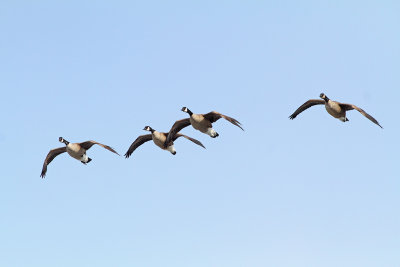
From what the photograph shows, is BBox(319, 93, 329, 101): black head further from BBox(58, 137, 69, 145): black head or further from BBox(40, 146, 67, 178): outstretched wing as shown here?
BBox(40, 146, 67, 178): outstretched wing

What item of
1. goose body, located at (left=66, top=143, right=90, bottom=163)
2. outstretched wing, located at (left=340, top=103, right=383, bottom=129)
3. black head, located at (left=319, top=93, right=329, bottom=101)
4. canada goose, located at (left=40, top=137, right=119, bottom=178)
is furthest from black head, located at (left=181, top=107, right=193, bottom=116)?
outstretched wing, located at (left=340, top=103, right=383, bottom=129)

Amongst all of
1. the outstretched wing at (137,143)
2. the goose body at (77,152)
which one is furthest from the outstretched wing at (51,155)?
the outstretched wing at (137,143)

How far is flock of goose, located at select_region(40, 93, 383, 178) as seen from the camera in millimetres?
36219

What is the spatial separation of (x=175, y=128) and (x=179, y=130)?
0.41m

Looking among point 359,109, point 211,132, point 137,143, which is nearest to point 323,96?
point 359,109

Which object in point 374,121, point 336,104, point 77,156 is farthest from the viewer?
point 77,156

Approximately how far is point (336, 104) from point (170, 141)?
9147mm

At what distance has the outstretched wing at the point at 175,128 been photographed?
37469 millimetres

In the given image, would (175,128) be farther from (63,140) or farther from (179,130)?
(63,140)

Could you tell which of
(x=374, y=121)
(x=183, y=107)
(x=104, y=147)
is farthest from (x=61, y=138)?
(x=374, y=121)

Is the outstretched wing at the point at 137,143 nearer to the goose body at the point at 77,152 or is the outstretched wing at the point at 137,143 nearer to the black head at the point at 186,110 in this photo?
the goose body at the point at 77,152

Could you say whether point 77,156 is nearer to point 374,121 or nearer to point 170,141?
point 170,141

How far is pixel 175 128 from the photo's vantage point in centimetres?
3797

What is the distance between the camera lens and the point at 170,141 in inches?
1517
